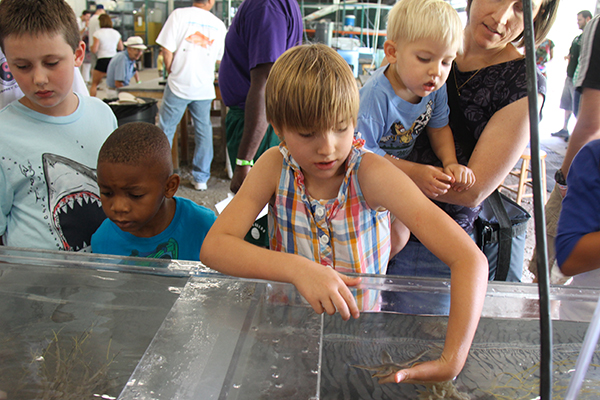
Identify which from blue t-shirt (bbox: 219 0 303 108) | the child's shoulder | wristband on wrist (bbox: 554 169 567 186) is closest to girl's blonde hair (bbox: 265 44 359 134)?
the child's shoulder

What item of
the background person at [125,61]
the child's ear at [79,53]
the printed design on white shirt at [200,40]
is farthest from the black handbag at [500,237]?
the background person at [125,61]

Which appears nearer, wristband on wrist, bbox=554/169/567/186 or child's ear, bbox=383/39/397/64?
child's ear, bbox=383/39/397/64

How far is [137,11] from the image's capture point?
43.0 ft

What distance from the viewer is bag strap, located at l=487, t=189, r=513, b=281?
1.33 meters

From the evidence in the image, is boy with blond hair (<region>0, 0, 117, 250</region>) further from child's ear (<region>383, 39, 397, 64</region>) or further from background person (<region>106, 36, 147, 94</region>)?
background person (<region>106, 36, 147, 94</region>)

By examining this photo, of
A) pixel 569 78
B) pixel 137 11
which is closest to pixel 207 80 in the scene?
pixel 569 78

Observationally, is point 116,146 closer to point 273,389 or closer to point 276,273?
point 276,273

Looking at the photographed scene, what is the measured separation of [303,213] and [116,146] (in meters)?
0.52

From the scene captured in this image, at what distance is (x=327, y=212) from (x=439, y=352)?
369 millimetres

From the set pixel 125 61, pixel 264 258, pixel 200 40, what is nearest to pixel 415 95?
pixel 264 258

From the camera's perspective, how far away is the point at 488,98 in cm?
116

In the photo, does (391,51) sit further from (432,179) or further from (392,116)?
(432,179)

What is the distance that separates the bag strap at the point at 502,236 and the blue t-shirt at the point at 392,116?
34 centimetres

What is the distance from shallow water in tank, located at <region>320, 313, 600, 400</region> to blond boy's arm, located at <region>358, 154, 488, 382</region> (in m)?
0.03
